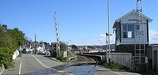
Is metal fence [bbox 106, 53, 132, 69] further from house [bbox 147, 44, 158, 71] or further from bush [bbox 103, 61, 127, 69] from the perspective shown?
house [bbox 147, 44, 158, 71]

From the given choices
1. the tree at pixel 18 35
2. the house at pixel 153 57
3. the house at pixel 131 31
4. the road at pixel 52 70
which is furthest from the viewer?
the tree at pixel 18 35

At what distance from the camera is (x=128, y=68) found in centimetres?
3600

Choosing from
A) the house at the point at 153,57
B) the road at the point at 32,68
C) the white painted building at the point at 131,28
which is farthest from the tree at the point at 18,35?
the house at the point at 153,57

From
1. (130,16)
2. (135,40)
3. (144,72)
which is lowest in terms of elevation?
(144,72)

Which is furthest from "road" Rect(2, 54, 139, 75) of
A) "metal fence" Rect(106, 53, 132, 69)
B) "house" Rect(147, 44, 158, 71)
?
"house" Rect(147, 44, 158, 71)

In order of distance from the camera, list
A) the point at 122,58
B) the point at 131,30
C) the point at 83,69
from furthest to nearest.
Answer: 1. the point at 131,30
2. the point at 122,58
3. the point at 83,69

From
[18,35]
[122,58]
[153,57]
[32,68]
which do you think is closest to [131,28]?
[122,58]

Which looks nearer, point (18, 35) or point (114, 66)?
point (114, 66)

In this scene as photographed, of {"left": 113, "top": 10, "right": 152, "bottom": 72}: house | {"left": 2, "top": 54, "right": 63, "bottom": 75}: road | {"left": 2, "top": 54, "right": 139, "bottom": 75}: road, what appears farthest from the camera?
{"left": 113, "top": 10, "right": 152, "bottom": 72}: house

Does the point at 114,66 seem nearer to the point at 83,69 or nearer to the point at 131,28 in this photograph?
the point at 83,69

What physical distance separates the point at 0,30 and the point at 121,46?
18.9 m

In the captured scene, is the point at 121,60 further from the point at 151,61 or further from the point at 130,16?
the point at 130,16

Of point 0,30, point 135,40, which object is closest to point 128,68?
point 135,40

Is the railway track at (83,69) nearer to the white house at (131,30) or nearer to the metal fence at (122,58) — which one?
the metal fence at (122,58)
